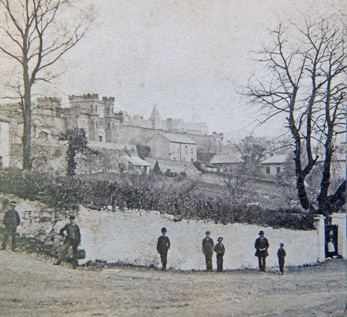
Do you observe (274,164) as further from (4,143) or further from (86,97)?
(4,143)

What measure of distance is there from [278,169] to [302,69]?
3.68m

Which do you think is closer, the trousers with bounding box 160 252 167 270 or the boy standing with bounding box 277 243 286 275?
the trousers with bounding box 160 252 167 270

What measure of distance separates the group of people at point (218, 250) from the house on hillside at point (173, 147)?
3.32 meters

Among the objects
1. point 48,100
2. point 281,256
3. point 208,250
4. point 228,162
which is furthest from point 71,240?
point 228,162

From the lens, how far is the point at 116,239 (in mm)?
5332

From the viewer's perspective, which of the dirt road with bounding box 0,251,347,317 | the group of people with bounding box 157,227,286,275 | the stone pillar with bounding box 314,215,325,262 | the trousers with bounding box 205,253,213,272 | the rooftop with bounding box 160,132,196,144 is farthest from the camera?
the rooftop with bounding box 160,132,196,144

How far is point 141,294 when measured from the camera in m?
4.71

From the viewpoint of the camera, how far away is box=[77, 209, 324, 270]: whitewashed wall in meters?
5.19

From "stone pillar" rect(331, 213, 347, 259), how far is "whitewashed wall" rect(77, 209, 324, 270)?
3.16ft

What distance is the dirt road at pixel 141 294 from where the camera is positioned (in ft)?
14.1

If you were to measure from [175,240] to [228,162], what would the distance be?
6870 mm

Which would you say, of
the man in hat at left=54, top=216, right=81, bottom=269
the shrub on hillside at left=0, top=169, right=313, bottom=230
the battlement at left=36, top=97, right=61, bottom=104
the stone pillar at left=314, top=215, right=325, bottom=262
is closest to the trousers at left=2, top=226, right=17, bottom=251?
the shrub on hillside at left=0, top=169, right=313, bottom=230

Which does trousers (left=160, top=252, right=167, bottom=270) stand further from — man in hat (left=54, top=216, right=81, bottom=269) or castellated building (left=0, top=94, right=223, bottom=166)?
castellated building (left=0, top=94, right=223, bottom=166)

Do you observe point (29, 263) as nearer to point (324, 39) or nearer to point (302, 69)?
point (302, 69)
